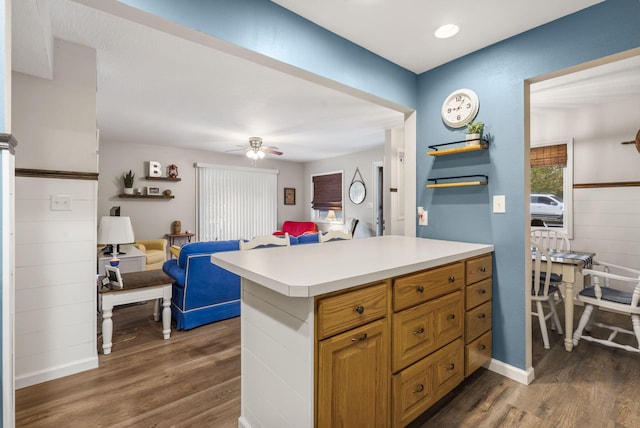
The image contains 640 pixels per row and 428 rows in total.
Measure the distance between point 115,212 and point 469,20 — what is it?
5.78 meters

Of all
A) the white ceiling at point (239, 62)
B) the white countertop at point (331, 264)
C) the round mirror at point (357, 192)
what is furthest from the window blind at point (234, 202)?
the white countertop at point (331, 264)

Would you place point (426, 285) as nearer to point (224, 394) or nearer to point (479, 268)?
point (479, 268)

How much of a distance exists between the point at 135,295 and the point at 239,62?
2164 millimetres

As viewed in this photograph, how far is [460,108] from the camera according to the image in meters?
2.36

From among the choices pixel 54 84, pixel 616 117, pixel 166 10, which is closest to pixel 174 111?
pixel 54 84

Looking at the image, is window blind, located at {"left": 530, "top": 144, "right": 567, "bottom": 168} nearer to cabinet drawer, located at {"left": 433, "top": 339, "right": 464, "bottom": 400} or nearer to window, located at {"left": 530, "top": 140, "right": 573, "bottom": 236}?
window, located at {"left": 530, "top": 140, "right": 573, "bottom": 236}

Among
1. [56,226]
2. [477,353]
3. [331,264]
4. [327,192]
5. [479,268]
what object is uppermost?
[327,192]

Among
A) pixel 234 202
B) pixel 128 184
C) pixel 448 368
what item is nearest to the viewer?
pixel 448 368

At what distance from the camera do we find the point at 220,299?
3.13 m

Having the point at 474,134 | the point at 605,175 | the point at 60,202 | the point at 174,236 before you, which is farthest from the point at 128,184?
the point at 605,175

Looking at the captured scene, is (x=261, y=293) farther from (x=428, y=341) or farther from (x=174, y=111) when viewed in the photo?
(x=174, y=111)

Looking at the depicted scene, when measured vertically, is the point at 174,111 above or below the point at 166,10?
above

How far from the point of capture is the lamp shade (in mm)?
2660

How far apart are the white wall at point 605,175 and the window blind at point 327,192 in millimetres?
4053
